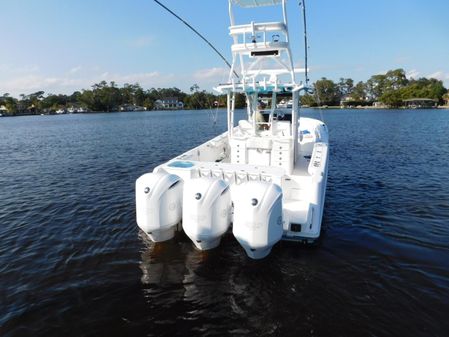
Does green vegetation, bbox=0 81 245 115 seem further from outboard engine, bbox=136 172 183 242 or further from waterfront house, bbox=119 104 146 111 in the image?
outboard engine, bbox=136 172 183 242

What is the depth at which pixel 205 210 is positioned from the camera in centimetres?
606

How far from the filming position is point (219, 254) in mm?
7152

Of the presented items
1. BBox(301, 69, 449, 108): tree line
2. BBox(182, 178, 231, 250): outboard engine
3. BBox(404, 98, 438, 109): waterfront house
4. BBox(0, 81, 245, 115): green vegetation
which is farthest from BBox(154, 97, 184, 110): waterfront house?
BBox(182, 178, 231, 250): outboard engine

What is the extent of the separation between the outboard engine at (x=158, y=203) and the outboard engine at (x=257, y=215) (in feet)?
5.16

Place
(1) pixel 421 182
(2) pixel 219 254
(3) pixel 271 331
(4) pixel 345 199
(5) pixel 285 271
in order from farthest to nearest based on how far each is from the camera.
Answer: (1) pixel 421 182, (4) pixel 345 199, (2) pixel 219 254, (5) pixel 285 271, (3) pixel 271 331

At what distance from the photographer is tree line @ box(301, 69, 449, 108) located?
108875 millimetres

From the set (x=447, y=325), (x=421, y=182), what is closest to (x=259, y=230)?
(x=447, y=325)

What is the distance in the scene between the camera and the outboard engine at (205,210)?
6.08m

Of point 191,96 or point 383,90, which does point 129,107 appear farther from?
point 383,90

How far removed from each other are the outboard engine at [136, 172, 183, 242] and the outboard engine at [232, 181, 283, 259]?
5.16 feet

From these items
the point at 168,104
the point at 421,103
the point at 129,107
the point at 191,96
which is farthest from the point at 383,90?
the point at 129,107

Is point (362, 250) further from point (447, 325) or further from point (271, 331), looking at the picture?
point (271, 331)

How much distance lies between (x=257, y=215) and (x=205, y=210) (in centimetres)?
109

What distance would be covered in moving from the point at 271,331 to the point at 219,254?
2478 mm
